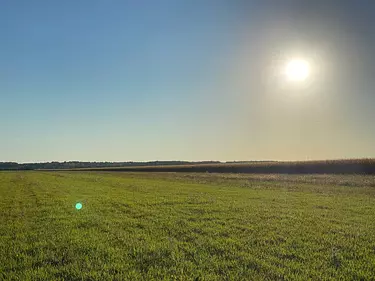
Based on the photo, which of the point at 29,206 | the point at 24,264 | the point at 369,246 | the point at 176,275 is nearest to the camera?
the point at 176,275

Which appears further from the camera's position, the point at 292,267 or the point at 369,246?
the point at 369,246

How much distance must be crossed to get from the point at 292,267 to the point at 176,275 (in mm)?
2841

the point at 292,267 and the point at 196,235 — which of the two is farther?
the point at 196,235

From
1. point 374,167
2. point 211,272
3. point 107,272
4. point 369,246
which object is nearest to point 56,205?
point 107,272

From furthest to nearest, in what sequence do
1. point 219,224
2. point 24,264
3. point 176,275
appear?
point 219,224
point 24,264
point 176,275

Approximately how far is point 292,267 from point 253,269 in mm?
975

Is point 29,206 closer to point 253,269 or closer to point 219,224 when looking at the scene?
point 219,224

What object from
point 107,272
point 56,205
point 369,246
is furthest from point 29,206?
point 369,246

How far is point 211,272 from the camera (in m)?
7.00

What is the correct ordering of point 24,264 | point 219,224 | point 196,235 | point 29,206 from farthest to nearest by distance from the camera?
point 29,206 < point 219,224 < point 196,235 < point 24,264

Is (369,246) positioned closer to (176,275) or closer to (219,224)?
(219,224)

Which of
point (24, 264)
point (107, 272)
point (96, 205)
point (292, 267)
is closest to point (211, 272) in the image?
point (292, 267)

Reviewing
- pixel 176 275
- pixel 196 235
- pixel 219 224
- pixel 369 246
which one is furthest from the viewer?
pixel 219 224

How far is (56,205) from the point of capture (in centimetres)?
1784
